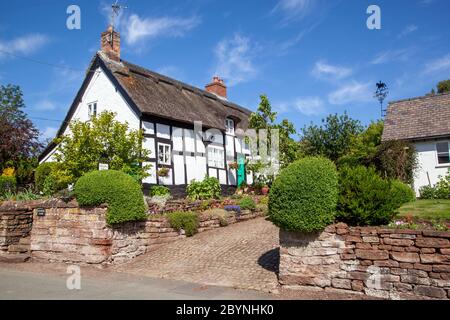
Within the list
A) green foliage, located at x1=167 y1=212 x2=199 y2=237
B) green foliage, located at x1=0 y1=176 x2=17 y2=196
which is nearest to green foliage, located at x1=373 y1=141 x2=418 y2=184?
green foliage, located at x1=167 y1=212 x2=199 y2=237

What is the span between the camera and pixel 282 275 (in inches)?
303

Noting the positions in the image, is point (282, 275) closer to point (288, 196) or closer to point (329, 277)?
point (329, 277)

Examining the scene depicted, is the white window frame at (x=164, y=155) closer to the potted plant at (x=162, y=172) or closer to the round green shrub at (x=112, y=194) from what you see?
the potted plant at (x=162, y=172)

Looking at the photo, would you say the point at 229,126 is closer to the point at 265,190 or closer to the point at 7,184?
the point at 265,190

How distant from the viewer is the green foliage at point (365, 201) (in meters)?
7.16

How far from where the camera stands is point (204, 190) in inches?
753

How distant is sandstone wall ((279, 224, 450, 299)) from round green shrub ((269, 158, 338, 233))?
1.19ft

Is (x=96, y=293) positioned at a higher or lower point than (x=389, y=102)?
lower

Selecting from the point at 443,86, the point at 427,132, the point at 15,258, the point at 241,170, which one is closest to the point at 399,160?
the point at 427,132

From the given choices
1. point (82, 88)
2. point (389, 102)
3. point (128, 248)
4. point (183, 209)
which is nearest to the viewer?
point (128, 248)

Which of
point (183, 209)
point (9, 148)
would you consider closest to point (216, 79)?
point (9, 148)

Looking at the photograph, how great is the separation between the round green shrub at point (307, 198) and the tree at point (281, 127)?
590 inches

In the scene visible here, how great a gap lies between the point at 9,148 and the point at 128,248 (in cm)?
1695

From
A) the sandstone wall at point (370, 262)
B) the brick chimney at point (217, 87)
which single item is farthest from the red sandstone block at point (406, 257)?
the brick chimney at point (217, 87)
